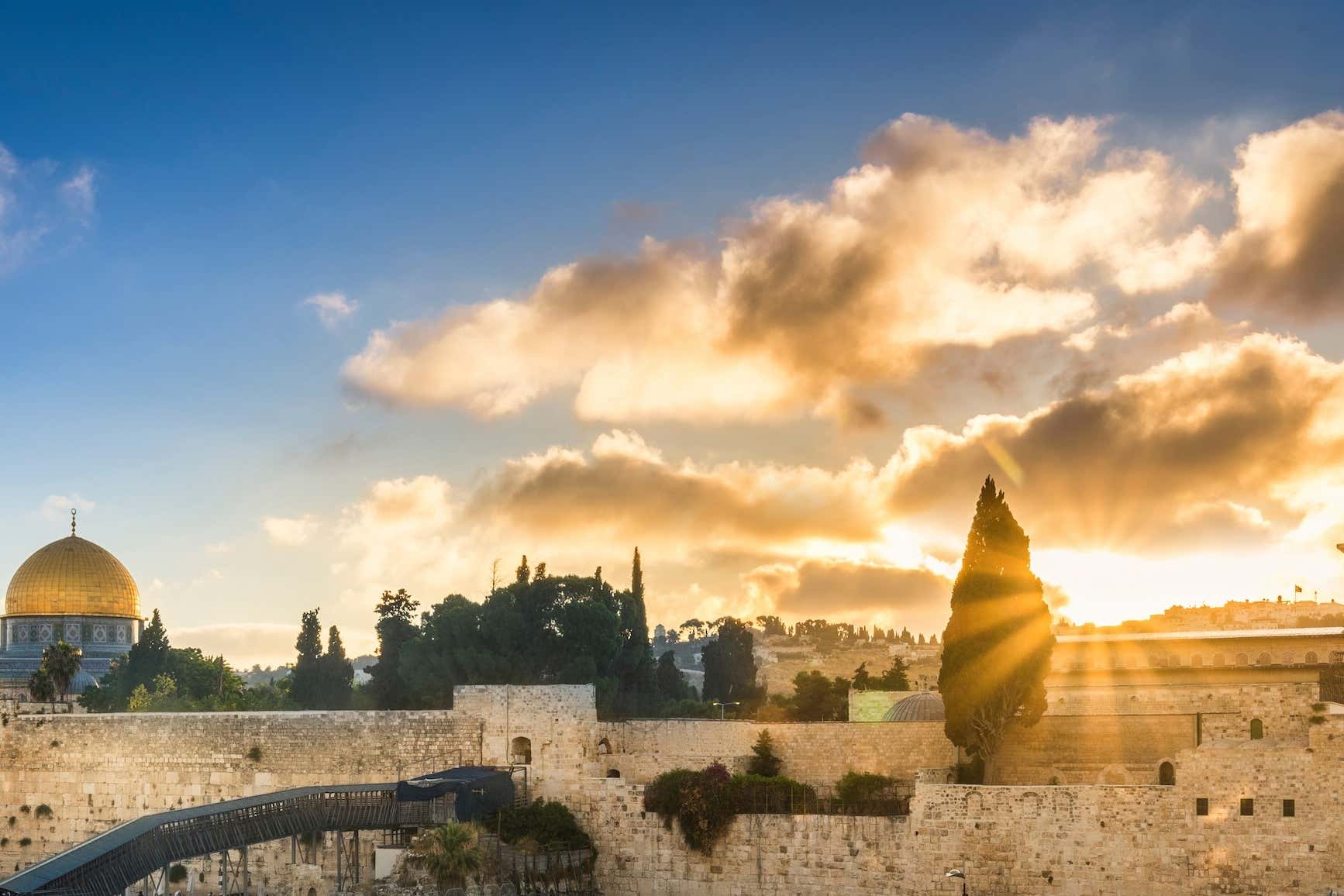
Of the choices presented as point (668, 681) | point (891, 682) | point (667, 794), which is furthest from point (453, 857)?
point (891, 682)

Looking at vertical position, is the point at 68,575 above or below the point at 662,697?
above

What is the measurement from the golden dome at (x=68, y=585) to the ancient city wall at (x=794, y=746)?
39.5 metres

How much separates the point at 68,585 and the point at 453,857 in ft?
142

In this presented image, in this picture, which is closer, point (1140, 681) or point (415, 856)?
point (415, 856)

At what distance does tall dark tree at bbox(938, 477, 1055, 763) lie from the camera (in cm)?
3027

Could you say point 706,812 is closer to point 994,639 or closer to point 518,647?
point 994,639

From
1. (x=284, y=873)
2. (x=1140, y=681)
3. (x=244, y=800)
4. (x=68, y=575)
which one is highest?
(x=68, y=575)

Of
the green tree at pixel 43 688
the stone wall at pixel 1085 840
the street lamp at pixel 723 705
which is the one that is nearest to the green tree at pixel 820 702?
the street lamp at pixel 723 705

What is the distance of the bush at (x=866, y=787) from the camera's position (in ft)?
105

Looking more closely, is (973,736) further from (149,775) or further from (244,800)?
(149,775)

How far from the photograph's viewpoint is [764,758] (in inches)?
1377

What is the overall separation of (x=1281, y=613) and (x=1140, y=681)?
23.0 metres

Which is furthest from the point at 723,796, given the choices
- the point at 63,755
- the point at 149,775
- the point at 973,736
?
the point at 63,755

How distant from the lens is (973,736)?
3077 centimetres
